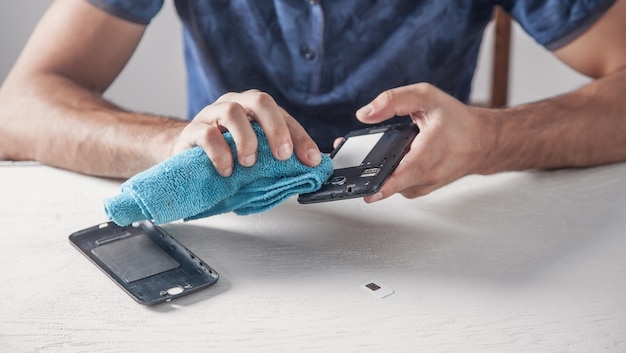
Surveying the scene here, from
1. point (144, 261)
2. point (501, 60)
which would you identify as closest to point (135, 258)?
point (144, 261)

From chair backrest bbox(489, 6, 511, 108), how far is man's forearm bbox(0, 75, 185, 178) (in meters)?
1.27

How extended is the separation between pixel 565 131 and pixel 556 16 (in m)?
0.22

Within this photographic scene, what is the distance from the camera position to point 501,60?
2.10 m


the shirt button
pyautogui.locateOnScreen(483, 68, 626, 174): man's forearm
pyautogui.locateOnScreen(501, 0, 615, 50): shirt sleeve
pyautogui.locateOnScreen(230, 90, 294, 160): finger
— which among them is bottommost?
pyautogui.locateOnScreen(483, 68, 626, 174): man's forearm

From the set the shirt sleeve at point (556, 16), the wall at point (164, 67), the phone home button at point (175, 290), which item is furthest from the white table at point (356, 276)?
the wall at point (164, 67)

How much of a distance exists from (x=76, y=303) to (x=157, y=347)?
10 centimetres

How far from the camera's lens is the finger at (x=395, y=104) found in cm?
77

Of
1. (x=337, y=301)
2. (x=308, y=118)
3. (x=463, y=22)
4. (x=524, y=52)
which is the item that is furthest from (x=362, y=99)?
(x=524, y=52)

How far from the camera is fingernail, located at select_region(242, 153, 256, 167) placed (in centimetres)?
70

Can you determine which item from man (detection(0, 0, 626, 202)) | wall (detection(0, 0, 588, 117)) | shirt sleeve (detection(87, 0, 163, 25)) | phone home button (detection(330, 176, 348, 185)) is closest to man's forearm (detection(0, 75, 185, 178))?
man (detection(0, 0, 626, 202))

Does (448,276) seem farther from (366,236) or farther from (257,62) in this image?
(257,62)

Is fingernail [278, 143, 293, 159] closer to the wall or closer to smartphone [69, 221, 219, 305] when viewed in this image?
smartphone [69, 221, 219, 305]

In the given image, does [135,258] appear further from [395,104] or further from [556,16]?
[556,16]

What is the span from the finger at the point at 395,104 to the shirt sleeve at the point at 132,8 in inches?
18.0
